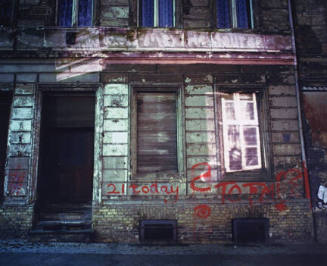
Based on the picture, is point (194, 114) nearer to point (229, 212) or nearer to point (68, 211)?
point (229, 212)

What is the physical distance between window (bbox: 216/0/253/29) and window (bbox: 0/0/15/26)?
562 cm

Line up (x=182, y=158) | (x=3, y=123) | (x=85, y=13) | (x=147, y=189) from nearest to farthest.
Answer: (x=147, y=189) → (x=182, y=158) → (x=3, y=123) → (x=85, y=13)

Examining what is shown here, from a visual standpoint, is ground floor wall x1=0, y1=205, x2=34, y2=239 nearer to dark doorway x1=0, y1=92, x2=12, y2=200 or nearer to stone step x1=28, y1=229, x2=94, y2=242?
stone step x1=28, y1=229, x2=94, y2=242

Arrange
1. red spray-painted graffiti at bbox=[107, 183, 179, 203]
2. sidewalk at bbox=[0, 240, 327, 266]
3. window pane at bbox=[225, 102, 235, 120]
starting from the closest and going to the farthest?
1. sidewalk at bbox=[0, 240, 327, 266]
2. red spray-painted graffiti at bbox=[107, 183, 179, 203]
3. window pane at bbox=[225, 102, 235, 120]

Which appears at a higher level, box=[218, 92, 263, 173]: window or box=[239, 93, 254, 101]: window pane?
box=[239, 93, 254, 101]: window pane

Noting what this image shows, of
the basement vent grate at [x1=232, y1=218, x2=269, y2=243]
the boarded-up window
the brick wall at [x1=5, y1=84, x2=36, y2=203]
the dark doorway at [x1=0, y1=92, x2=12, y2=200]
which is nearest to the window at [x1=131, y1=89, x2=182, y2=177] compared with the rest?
the boarded-up window

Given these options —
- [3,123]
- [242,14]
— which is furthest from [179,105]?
[3,123]

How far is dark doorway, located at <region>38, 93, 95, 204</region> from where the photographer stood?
18.8 ft

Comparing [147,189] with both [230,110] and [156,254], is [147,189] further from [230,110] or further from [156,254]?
[230,110]

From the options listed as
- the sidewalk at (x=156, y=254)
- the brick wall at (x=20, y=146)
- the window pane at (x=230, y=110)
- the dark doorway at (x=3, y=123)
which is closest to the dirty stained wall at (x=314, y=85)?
the sidewalk at (x=156, y=254)

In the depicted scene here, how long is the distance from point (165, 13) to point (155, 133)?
3.36 meters

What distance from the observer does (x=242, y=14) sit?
6262mm

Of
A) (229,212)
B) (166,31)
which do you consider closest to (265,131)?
(229,212)

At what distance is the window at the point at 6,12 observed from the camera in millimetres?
5938
